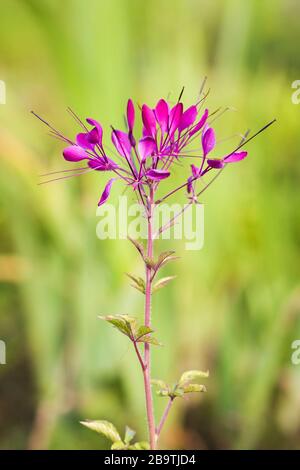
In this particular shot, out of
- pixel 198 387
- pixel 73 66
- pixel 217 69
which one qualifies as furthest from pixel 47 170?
pixel 198 387

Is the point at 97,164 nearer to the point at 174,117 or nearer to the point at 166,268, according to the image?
the point at 174,117

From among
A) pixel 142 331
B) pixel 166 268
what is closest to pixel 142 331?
pixel 142 331

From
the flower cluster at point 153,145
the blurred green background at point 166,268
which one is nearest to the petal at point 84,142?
the flower cluster at point 153,145

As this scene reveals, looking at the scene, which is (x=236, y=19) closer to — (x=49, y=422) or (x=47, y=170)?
(x=47, y=170)

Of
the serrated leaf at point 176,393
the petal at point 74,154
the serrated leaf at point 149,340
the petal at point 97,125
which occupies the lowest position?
the serrated leaf at point 176,393

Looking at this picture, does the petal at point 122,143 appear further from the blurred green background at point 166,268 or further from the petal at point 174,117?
the blurred green background at point 166,268
